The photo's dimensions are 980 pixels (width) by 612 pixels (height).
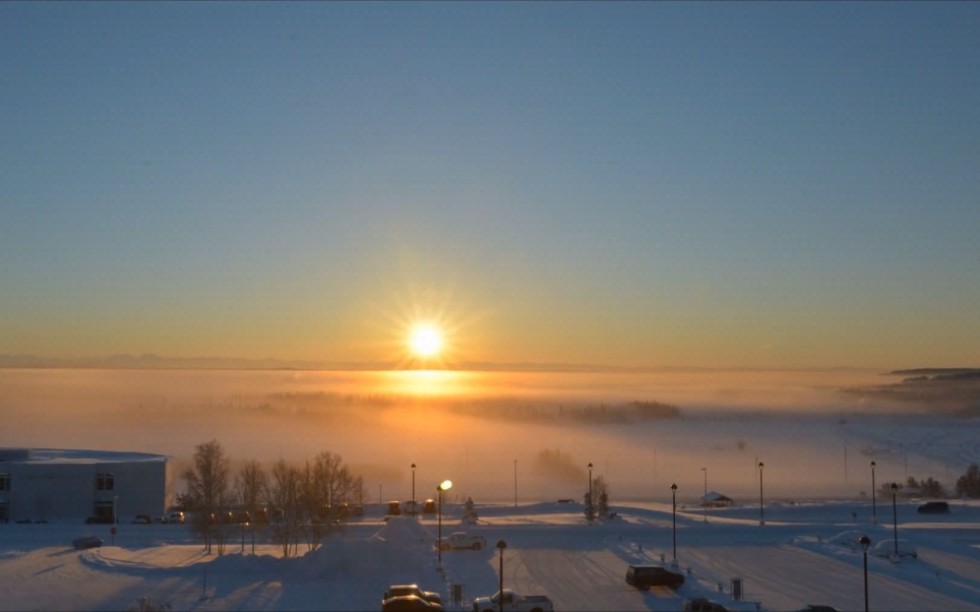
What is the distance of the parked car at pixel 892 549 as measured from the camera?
76.3ft

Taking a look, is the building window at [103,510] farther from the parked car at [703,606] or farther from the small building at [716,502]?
the parked car at [703,606]

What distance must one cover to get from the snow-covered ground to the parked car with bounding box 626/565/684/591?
0.28 meters

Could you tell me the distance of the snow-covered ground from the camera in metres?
18.3

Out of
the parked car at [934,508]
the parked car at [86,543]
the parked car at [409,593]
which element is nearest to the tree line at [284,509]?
the parked car at [86,543]

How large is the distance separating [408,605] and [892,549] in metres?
14.1

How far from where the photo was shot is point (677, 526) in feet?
101

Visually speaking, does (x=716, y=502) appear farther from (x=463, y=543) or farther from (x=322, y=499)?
(x=463, y=543)

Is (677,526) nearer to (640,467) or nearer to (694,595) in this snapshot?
(694,595)

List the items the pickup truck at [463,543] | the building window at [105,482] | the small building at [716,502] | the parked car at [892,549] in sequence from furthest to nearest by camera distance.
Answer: the small building at [716,502]
the building window at [105,482]
the pickup truck at [463,543]
the parked car at [892,549]

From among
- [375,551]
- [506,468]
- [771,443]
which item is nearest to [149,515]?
[375,551]

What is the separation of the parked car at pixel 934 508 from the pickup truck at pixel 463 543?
797 inches

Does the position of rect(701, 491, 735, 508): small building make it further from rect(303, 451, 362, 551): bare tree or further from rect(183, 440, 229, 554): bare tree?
rect(183, 440, 229, 554): bare tree

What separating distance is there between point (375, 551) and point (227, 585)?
11.4 feet

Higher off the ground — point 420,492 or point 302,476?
point 302,476
